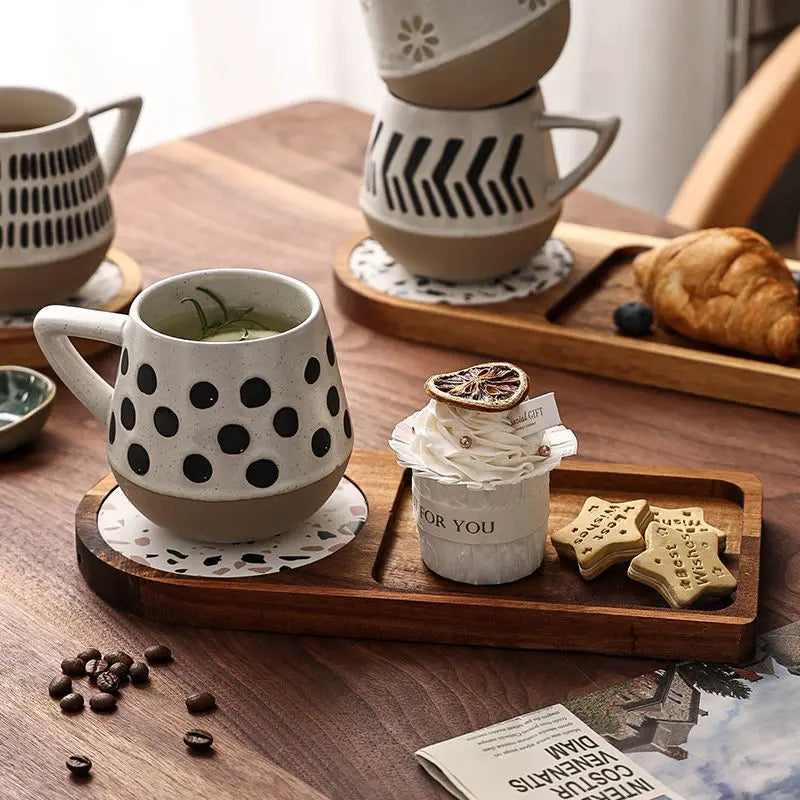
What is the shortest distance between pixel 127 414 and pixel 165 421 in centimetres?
3

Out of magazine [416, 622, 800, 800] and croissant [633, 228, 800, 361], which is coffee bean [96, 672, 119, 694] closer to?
magazine [416, 622, 800, 800]

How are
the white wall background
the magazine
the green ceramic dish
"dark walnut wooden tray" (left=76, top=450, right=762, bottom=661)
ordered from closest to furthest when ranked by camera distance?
1. the magazine
2. "dark walnut wooden tray" (left=76, top=450, right=762, bottom=661)
3. the green ceramic dish
4. the white wall background

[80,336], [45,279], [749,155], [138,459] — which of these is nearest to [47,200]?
[45,279]

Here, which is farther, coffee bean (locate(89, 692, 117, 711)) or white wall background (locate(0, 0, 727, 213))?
white wall background (locate(0, 0, 727, 213))

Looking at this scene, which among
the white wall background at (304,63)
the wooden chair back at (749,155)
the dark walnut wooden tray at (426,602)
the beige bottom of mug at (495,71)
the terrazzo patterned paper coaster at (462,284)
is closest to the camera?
the dark walnut wooden tray at (426,602)

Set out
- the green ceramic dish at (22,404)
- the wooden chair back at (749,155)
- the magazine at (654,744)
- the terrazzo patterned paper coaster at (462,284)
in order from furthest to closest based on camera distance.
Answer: the wooden chair back at (749,155) < the terrazzo patterned paper coaster at (462,284) < the green ceramic dish at (22,404) < the magazine at (654,744)

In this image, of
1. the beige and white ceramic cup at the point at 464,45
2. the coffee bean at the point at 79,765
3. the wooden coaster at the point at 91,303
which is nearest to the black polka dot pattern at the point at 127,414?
the coffee bean at the point at 79,765

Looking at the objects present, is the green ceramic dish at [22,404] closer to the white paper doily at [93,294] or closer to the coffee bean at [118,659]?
the white paper doily at [93,294]

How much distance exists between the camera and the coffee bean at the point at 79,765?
2.32ft

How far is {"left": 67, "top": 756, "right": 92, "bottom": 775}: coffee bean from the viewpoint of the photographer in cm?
71

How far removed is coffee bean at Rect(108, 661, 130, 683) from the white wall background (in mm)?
1743

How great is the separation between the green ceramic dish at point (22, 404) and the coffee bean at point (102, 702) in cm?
33

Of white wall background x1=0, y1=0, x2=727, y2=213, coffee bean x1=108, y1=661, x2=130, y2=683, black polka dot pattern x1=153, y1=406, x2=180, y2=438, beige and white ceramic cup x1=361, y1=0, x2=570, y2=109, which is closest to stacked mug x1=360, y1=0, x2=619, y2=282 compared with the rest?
beige and white ceramic cup x1=361, y1=0, x2=570, y2=109

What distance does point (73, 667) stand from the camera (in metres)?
0.79
